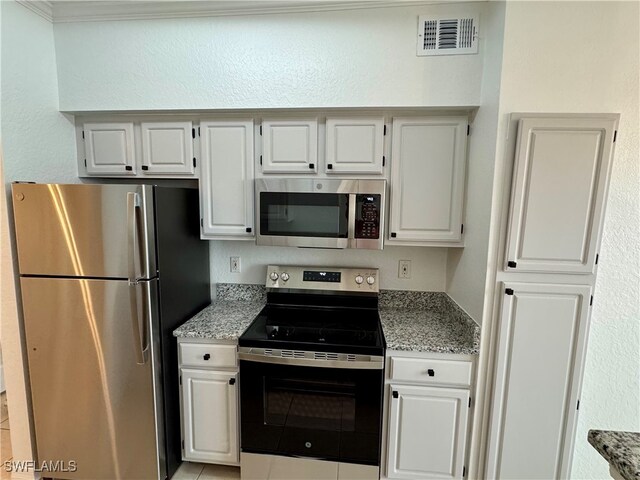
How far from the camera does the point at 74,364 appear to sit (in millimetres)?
1622

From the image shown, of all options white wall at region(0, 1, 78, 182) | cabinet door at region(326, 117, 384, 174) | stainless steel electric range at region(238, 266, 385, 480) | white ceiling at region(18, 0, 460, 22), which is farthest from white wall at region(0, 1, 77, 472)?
cabinet door at region(326, 117, 384, 174)

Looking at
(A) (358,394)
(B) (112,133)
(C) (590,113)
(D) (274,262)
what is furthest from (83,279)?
(C) (590,113)

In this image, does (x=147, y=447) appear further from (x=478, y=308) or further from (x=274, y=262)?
(x=478, y=308)

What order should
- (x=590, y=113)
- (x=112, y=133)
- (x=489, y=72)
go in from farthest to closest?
(x=112, y=133), (x=489, y=72), (x=590, y=113)

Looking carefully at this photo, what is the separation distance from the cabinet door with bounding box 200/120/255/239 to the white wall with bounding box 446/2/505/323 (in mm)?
1285

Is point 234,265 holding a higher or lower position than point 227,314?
higher

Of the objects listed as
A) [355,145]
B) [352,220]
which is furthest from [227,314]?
[355,145]

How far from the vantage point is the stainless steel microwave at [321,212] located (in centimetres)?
→ 175

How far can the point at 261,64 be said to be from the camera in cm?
172

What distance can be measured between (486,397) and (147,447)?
1818mm

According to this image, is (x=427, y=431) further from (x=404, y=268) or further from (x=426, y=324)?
(x=404, y=268)

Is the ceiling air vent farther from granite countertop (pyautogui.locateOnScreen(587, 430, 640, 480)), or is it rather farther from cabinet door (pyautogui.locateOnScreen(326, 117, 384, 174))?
granite countertop (pyautogui.locateOnScreen(587, 430, 640, 480))

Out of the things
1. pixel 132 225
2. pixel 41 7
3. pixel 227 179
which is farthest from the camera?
pixel 227 179

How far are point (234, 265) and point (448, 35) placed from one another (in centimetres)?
193
